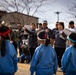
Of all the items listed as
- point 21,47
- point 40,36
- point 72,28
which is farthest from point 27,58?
point 40,36

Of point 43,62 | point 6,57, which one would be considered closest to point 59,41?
point 43,62

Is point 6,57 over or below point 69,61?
over

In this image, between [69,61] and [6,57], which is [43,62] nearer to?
[69,61]

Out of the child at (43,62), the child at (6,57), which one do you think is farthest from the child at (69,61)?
the child at (6,57)

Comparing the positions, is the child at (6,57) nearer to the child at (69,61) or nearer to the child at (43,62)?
the child at (43,62)

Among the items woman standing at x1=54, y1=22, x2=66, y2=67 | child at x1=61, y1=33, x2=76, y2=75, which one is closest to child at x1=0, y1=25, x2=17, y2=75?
child at x1=61, y1=33, x2=76, y2=75

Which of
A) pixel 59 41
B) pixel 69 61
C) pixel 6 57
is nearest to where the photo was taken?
pixel 6 57

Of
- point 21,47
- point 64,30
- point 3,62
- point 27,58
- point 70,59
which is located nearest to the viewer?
point 3,62

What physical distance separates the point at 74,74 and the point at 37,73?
34.2 inches

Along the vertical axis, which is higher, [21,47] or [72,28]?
[72,28]

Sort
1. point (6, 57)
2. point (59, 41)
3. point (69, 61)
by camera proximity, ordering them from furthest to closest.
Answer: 1. point (59, 41)
2. point (69, 61)
3. point (6, 57)

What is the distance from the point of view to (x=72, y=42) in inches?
299

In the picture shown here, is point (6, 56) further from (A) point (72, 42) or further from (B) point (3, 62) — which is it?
(A) point (72, 42)

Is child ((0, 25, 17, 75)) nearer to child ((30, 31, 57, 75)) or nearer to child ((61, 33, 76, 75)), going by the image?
child ((30, 31, 57, 75))
